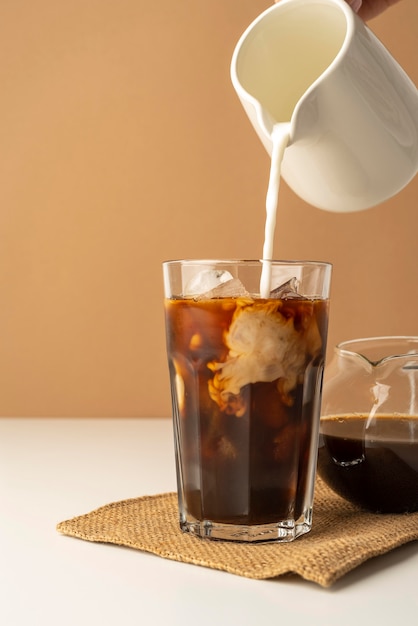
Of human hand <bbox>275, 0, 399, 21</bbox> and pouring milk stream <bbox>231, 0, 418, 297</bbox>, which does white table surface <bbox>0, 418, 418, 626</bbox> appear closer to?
pouring milk stream <bbox>231, 0, 418, 297</bbox>

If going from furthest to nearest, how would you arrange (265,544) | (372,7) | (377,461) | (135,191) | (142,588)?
(135,191), (372,7), (377,461), (265,544), (142,588)

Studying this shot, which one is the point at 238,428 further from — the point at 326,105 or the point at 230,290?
the point at 326,105

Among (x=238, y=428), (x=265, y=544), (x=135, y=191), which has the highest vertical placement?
(x=135, y=191)

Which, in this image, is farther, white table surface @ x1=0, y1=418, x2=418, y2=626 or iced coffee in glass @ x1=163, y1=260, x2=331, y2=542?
iced coffee in glass @ x1=163, y1=260, x2=331, y2=542

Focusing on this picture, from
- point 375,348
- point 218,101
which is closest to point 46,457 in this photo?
point 375,348

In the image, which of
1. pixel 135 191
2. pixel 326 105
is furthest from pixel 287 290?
pixel 135 191

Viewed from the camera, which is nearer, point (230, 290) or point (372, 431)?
point (230, 290)

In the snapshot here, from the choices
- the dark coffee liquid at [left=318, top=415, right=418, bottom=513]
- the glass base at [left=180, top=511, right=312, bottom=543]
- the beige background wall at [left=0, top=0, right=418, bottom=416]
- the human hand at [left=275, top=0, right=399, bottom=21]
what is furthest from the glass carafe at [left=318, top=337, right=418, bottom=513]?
the beige background wall at [left=0, top=0, right=418, bottom=416]
